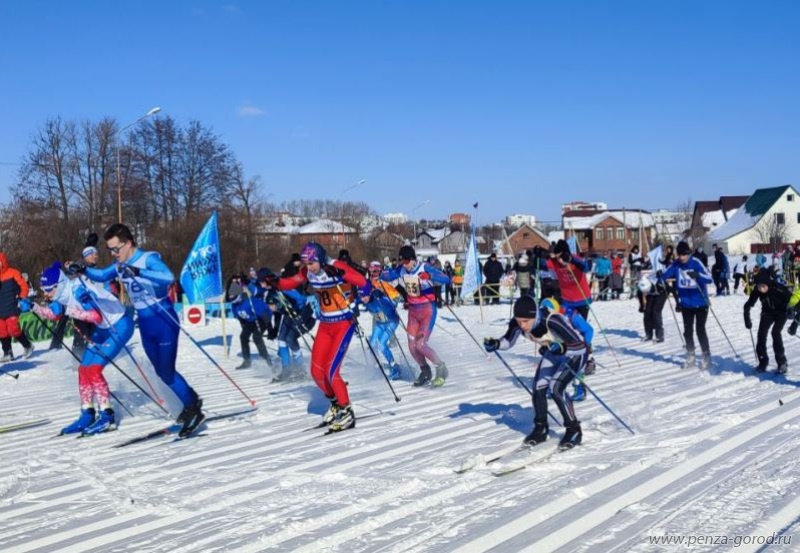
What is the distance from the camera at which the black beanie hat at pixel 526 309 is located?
271 inches

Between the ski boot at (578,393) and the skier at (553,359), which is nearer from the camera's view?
the skier at (553,359)

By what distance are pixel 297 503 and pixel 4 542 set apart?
6.06 ft

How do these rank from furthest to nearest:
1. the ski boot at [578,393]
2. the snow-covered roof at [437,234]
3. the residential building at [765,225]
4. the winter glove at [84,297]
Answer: the snow-covered roof at [437,234] < the residential building at [765,225] < the ski boot at [578,393] < the winter glove at [84,297]

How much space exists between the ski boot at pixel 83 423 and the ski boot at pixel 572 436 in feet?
16.2

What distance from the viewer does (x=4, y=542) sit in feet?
16.1

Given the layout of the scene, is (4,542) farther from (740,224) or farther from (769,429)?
(740,224)

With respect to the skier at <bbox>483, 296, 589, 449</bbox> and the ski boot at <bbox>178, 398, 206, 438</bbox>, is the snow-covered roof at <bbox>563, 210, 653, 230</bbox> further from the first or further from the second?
the skier at <bbox>483, 296, 589, 449</bbox>

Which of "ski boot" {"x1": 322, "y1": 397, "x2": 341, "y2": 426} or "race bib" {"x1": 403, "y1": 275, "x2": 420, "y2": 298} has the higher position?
"race bib" {"x1": 403, "y1": 275, "x2": 420, "y2": 298}

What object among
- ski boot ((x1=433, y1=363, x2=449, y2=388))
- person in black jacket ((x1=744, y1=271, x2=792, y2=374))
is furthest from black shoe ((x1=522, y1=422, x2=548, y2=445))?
person in black jacket ((x1=744, y1=271, x2=792, y2=374))

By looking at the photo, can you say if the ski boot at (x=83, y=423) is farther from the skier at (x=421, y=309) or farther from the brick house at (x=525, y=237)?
the brick house at (x=525, y=237)

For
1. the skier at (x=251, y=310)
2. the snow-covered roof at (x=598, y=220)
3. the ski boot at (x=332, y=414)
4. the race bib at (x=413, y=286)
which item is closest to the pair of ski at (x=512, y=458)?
the ski boot at (x=332, y=414)

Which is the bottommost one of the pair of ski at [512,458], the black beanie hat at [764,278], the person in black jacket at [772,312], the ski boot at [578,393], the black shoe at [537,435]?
the ski boot at [578,393]

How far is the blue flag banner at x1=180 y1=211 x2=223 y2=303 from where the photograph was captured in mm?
15617

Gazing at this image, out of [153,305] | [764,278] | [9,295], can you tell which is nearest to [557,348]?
[153,305]
